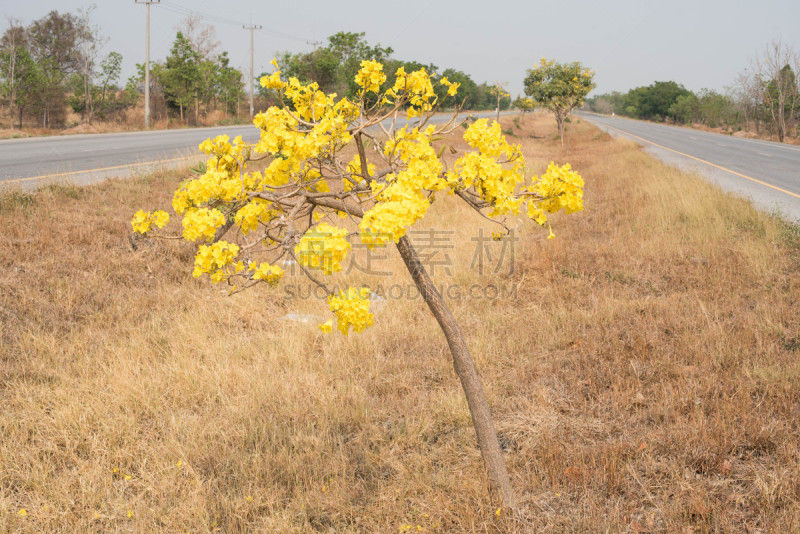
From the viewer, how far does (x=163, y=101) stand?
91.7 ft

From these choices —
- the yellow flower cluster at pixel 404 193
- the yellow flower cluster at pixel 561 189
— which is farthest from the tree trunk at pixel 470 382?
the yellow flower cluster at pixel 561 189

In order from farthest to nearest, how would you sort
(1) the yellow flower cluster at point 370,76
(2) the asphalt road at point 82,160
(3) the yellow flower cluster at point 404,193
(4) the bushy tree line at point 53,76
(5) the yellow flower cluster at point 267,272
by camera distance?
(4) the bushy tree line at point 53,76 → (2) the asphalt road at point 82,160 → (1) the yellow flower cluster at point 370,76 → (5) the yellow flower cluster at point 267,272 → (3) the yellow flower cluster at point 404,193

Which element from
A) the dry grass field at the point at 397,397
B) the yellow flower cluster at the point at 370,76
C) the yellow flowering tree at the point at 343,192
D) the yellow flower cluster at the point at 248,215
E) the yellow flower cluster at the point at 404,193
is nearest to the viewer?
the yellow flower cluster at the point at 404,193

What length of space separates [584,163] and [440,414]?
13.8 meters

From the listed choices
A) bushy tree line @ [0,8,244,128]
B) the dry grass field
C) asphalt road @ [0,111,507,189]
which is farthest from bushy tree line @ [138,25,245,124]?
the dry grass field

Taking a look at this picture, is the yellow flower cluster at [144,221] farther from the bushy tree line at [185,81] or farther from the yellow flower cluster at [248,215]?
the bushy tree line at [185,81]

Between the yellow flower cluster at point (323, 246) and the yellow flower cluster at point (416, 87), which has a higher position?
the yellow flower cluster at point (416, 87)

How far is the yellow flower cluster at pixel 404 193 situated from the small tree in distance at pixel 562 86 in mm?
22703

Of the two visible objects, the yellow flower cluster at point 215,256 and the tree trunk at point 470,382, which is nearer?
the yellow flower cluster at point 215,256

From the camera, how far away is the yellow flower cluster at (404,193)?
1.62m

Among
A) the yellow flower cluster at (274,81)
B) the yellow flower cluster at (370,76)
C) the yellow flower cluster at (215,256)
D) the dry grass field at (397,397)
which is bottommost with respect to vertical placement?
the dry grass field at (397,397)

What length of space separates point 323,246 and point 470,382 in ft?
3.71

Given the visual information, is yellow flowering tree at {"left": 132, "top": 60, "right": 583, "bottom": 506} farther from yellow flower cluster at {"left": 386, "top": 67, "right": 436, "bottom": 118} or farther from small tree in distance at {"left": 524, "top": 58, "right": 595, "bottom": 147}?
small tree in distance at {"left": 524, "top": 58, "right": 595, "bottom": 147}

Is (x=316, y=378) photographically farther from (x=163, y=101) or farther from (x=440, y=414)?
(x=163, y=101)
